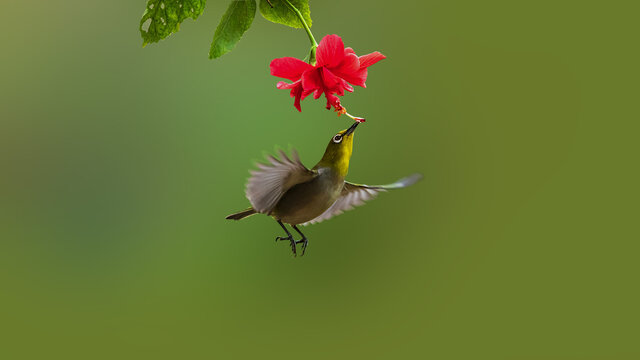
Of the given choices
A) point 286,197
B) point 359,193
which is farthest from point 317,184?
point 359,193

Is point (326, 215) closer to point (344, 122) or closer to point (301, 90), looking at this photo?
point (301, 90)

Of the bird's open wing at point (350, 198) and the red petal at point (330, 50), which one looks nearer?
the red petal at point (330, 50)

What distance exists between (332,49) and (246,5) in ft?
0.29

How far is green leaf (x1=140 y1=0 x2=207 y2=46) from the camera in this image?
1.42 ft

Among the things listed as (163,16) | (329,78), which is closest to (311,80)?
(329,78)

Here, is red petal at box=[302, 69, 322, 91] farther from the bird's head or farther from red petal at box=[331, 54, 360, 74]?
the bird's head

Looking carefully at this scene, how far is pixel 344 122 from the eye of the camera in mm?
1731

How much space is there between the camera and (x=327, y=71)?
16.8 inches

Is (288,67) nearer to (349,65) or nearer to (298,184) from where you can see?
(349,65)

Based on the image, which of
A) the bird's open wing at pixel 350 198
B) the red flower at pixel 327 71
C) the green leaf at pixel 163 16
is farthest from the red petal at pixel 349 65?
the bird's open wing at pixel 350 198

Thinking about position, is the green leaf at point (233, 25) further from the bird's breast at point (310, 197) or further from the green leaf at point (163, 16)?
the bird's breast at point (310, 197)

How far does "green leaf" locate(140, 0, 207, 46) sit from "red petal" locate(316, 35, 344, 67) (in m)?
0.10

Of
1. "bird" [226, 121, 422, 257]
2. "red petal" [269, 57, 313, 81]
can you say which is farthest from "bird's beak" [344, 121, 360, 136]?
"red petal" [269, 57, 313, 81]

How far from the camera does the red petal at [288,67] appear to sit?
1.38 feet
